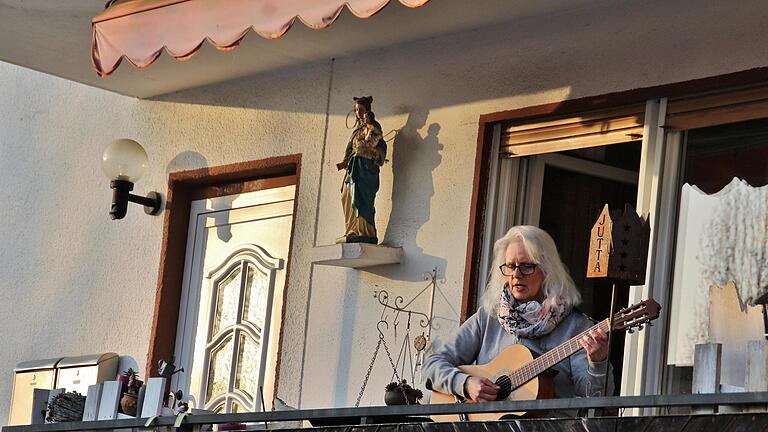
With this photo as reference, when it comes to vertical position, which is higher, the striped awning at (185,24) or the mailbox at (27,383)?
the striped awning at (185,24)

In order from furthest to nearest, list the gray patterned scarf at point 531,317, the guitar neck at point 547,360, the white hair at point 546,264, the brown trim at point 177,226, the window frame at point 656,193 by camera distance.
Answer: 1. the brown trim at point 177,226
2. the window frame at point 656,193
3. the white hair at point 546,264
4. the gray patterned scarf at point 531,317
5. the guitar neck at point 547,360

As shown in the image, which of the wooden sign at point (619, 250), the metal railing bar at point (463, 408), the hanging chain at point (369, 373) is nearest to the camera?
the metal railing bar at point (463, 408)

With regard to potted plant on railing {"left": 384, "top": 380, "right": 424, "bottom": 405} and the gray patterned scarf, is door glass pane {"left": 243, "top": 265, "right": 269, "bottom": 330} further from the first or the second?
the gray patterned scarf

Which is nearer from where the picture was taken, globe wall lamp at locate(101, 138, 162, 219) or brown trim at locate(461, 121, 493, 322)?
brown trim at locate(461, 121, 493, 322)

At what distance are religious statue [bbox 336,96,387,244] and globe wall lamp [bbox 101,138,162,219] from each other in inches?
77.2

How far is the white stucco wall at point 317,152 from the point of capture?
275 inches

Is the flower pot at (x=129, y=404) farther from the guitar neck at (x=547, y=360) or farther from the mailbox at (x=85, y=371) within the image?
the mailbox at (x=85, y=371)

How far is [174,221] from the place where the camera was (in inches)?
361

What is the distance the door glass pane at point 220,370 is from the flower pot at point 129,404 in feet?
6.73

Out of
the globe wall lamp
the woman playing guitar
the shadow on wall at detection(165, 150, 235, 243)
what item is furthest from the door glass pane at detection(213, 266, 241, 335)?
the woman playing guitar

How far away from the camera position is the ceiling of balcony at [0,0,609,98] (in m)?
7.36

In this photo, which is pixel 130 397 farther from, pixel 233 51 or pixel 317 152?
pixel 233 51

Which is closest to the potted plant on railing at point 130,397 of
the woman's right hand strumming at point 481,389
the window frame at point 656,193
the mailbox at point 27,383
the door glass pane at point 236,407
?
the woman's right hand strumming at point 481,389

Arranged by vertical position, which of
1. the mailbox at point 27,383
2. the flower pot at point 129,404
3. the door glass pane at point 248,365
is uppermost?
the door glass pane at point 248,365
